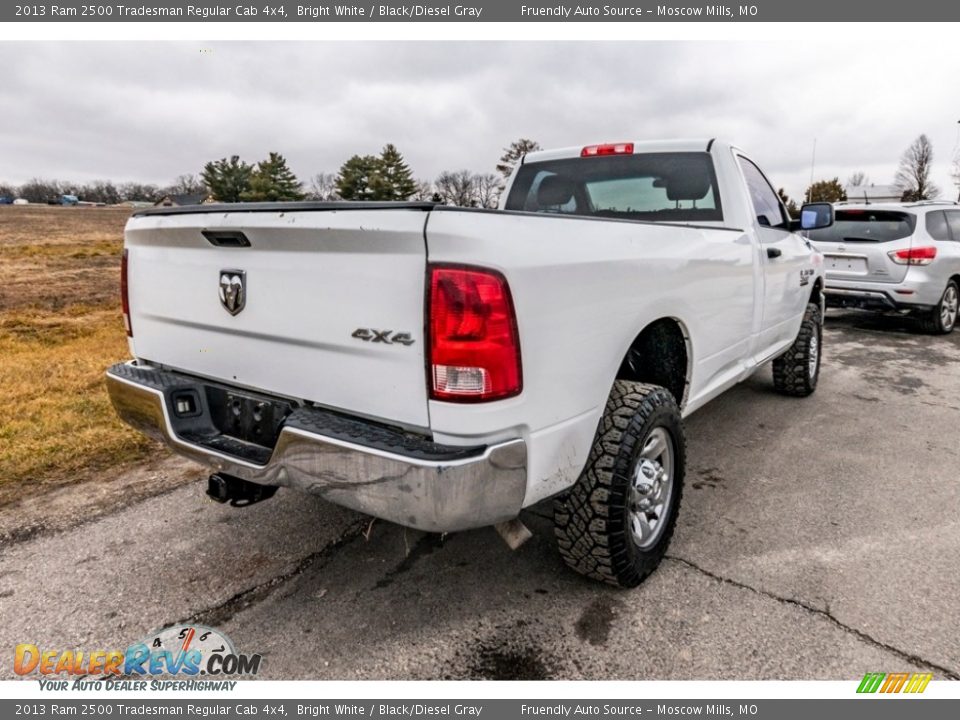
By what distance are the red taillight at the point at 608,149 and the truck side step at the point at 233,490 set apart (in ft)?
9.32

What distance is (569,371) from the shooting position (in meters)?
2.01

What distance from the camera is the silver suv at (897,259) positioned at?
7.82m

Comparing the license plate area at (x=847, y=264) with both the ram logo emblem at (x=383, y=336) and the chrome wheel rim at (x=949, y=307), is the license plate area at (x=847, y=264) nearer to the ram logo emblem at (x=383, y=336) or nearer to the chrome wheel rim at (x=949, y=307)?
the chrome wheel rim at (x=949, y=307)

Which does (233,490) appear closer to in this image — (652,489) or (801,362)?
(652,489)

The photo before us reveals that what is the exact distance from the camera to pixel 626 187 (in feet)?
12.6

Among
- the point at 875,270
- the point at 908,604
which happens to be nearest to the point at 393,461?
the point at 908,604

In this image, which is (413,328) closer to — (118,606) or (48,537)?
(118,606)

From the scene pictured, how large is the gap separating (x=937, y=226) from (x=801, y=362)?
5023 millimetres

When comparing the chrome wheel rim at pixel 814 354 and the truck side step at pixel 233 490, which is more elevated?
the truck side step at pixel 233 490

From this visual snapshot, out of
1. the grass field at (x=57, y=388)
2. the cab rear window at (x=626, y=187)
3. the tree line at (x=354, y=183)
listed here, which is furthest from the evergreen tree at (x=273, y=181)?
the cab rear window at (x=626, y=187)

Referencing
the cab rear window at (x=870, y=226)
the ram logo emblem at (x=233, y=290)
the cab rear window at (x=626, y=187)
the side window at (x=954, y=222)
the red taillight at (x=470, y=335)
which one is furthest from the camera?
the side window at (x=954, y=222)

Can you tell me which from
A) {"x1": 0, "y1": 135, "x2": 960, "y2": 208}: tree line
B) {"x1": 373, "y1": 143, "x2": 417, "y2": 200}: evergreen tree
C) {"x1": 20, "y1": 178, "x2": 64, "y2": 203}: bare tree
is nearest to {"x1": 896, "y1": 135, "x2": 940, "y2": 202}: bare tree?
{"x1": 0, "y1": 135, "x2": 960, "y2": 208}: tree line

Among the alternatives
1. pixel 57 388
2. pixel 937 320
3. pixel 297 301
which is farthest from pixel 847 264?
pixel 57 388

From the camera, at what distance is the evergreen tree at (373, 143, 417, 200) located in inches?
1831
